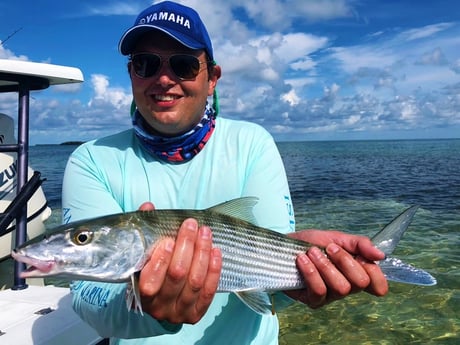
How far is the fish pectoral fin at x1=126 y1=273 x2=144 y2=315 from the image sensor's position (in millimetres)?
2260

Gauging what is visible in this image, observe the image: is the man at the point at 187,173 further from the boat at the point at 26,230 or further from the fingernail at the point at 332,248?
the boat at the point at 26,230

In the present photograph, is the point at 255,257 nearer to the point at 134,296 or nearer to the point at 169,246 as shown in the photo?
the point at 169,246

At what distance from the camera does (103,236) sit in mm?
2475

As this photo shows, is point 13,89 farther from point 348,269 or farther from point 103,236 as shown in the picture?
point 348,269

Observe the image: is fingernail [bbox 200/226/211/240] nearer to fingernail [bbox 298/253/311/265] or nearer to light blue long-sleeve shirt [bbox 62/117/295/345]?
light blue long-sleeve shirt [bbox 62/117/295/345]

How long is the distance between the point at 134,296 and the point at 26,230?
313cm

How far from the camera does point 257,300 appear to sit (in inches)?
103

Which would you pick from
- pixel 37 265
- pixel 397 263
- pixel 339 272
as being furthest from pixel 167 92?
pixel 397 263

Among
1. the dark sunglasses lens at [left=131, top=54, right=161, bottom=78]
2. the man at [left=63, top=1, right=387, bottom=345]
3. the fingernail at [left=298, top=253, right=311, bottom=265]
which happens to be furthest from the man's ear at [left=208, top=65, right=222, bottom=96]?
the fingernail at [left=298, top=253, right=311, bottom=265]

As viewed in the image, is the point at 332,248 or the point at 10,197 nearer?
the point at 332,248

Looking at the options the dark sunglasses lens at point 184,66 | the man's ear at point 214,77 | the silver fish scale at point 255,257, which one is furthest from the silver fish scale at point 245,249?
the man's ear at point 214,77

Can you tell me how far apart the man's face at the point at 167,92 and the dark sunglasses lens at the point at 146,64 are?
0.03 m

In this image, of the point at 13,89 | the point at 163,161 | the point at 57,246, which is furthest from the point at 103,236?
the point at 13,89

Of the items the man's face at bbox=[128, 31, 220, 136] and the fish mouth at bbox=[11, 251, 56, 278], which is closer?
the fish mouth at bbox=[11, 251, 56, 278]
